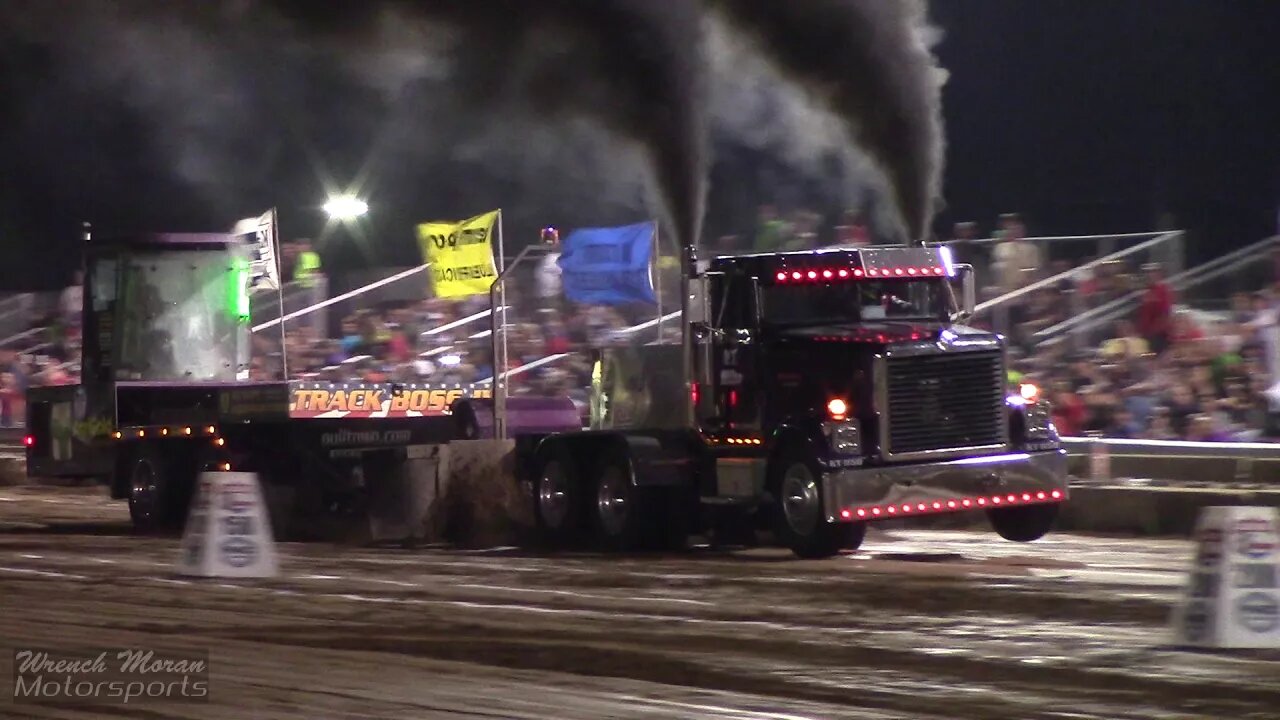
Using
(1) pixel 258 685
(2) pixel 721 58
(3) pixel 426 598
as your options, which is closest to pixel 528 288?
(2) pixel 721 58

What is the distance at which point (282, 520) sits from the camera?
19.8 m

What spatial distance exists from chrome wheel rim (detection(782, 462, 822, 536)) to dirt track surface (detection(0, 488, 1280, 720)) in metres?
0.41

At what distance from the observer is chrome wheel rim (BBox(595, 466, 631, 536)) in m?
16.7

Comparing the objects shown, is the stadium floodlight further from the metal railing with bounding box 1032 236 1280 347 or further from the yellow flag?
the metal railing with bounding box 1032 236 1280 347

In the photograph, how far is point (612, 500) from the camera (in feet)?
55.2

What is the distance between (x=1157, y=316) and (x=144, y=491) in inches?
421

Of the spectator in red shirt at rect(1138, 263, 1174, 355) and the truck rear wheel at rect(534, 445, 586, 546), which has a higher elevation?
the spectator in red shirt at rect(1138, 263, 1174, 355)

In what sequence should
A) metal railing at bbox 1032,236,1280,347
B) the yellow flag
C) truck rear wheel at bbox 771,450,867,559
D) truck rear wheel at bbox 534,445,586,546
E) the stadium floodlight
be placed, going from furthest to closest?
1. the stadium floodlight
2. the yellow flag
3. metal railing at bbox 1032,236,1280,347
4. truck rear wheel at bbox 534,445,586,546
5. truck rear wheel at bbox 771,450,867,559

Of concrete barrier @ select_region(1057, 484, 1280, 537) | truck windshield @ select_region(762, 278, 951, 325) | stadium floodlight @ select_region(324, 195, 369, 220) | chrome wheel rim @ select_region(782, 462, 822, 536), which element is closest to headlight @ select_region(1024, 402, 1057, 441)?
truck windshield @ select_region(762, 278, 951, 325)

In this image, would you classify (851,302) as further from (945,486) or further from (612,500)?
(612,500)

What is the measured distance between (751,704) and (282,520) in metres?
12.1

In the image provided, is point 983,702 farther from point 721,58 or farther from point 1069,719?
point 721,58

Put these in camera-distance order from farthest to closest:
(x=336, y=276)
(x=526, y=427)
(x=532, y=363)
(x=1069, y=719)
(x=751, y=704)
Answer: (x=336, y=276)
(x=532, y=363)
(x=526, y=427)
(x=751, y=704)
(x=1069, y=719)

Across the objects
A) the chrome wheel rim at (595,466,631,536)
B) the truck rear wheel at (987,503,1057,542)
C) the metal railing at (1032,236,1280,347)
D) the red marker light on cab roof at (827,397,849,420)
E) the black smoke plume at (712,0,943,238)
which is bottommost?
the truck rear wheel at (987,503,1057,542)
